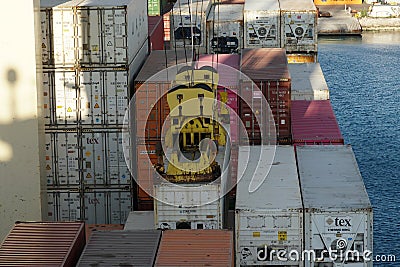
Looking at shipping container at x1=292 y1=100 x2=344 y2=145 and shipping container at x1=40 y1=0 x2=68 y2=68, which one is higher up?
shipping container at x1=40 y1=0 x2=68 y2=68

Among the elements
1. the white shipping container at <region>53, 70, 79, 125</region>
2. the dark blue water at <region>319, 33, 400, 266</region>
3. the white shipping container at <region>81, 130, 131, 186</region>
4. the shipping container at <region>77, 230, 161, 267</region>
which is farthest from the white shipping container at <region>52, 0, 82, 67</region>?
the dark blue water at <region>319, 33, 400, 266</region>

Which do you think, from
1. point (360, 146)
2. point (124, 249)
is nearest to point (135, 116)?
point (124, 249)

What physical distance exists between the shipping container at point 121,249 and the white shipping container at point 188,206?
2.21 m

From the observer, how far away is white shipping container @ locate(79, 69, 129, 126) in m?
27.8

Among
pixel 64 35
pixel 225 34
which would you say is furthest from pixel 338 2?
pixel 64 35

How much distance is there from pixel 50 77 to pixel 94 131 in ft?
6.77

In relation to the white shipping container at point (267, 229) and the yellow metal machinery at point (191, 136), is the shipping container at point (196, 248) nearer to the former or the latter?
the white shipping container at point (267, 229)

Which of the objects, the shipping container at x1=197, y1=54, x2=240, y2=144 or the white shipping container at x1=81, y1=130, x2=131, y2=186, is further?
the shipping container at x1=197, y1=54, x2=240, y2=144

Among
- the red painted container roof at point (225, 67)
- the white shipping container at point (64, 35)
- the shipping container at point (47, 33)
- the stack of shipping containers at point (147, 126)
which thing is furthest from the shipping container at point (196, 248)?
the red painted container roof at point (225, 67)

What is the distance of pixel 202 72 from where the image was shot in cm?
2791

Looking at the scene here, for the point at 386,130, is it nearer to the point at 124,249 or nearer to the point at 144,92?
the point at 144,92

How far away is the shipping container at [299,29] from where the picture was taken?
49.7 metres

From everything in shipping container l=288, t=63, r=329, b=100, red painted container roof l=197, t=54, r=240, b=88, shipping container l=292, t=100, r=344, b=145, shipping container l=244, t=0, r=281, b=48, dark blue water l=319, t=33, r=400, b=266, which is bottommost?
dark blue water l=319, t=33, r=400, b=266

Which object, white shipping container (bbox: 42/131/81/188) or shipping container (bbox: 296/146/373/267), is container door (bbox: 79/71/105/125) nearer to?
white shipping container (bbox: 42/131/81/188)
